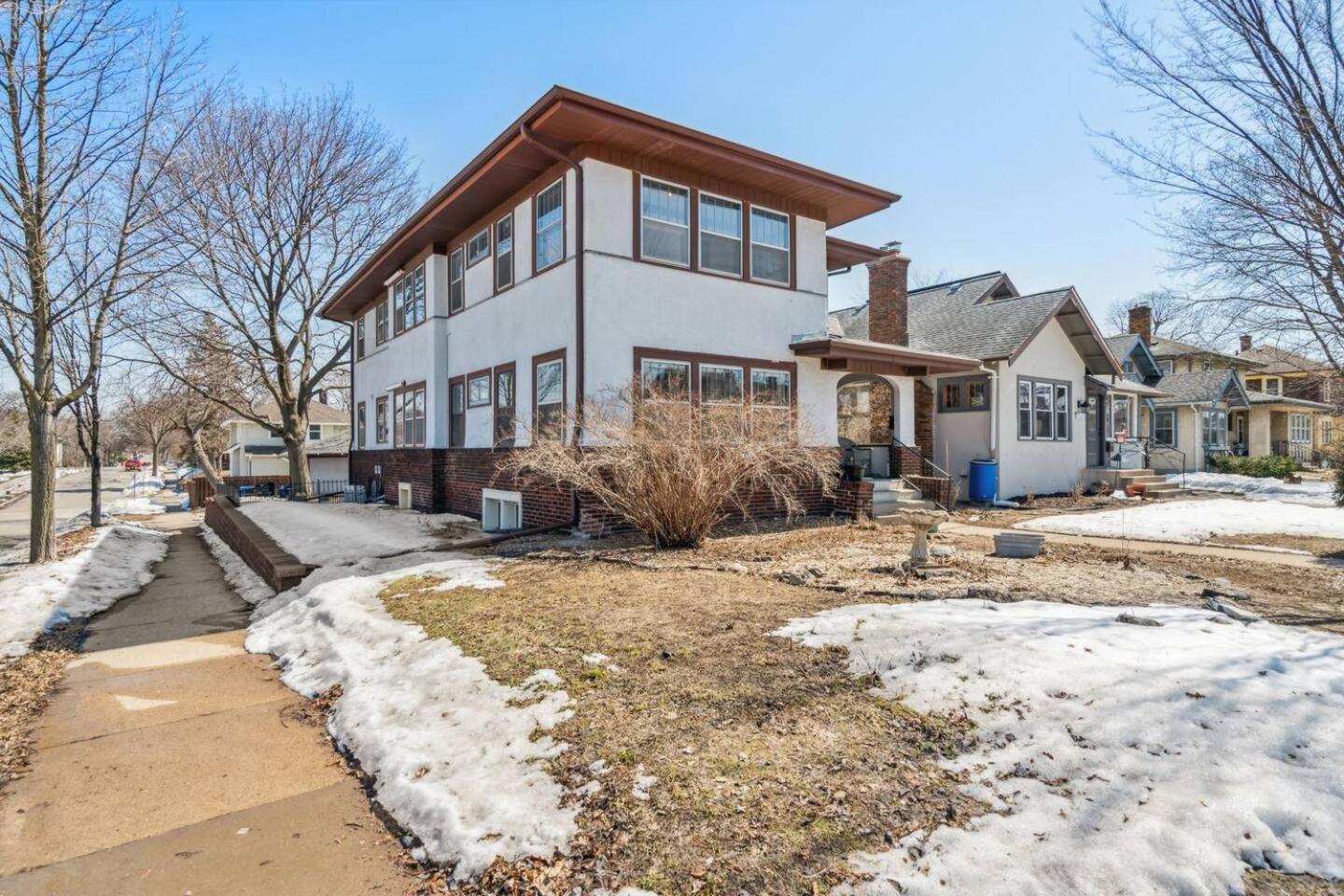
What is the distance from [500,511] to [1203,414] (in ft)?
96.7

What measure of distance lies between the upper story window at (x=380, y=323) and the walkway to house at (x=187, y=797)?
14691mm

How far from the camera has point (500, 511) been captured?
42.1 ft

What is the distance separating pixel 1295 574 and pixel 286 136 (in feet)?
84.9

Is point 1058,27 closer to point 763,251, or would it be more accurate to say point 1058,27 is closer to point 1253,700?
point 763,251

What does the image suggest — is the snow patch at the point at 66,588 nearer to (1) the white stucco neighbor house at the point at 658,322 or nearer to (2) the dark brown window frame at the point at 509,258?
(1) the white stucco neighbor house at the point at 658,322

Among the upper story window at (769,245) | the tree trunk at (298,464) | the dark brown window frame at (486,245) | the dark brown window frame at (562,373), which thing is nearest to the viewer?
the dark brown window frame at (562,373)

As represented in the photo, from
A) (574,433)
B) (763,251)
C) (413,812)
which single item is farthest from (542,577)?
(763,251)

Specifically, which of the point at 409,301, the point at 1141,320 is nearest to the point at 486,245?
the point at 409,301

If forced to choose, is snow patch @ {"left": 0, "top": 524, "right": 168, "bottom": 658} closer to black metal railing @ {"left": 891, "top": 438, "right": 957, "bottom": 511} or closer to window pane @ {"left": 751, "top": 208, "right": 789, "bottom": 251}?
window pane @ {"left": 751, "top": 208, "right": 789, "bottom": 251}

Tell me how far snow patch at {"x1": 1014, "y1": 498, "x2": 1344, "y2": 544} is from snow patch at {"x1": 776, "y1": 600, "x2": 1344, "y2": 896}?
6.78 m

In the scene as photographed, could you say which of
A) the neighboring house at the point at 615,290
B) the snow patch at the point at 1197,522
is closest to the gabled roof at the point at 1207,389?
the snow patch at the point at 1197,522

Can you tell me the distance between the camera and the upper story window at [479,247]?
13.8 metres

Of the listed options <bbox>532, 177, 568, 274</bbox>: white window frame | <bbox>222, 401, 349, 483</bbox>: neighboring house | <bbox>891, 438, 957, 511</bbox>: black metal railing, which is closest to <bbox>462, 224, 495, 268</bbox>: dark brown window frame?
<bbox>532, 177, 568, 274</bbox>: white window frame

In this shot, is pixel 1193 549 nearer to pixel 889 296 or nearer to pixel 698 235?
pixel 889 296
